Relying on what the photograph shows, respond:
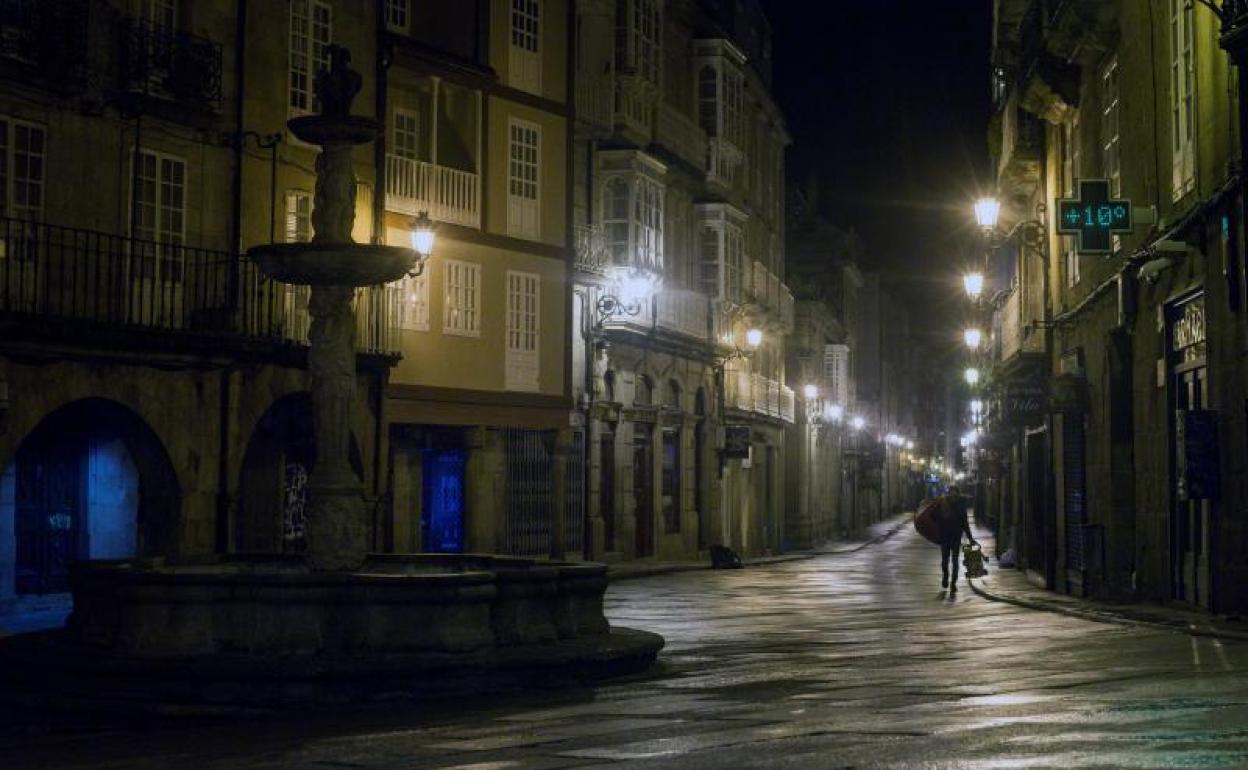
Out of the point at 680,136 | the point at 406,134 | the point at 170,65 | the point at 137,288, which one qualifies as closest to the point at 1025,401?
the point at 406,134

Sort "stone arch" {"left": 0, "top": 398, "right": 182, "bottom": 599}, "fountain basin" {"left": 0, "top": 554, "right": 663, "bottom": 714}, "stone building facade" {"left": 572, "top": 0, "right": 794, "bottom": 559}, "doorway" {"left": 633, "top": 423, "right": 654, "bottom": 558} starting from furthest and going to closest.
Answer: "doorway" {"left": 633, "top": 423, "right": 654, "bottom": 558}
"stone building facade" {"left": 572, "top": 0, "right": 794, "bottom": 559}
"stone arch" {"left": 0, "top": 398, "right": 182, "bottom": 599}
"fountain basin" {"left": 0, "top": 554, "right": 663, "bottom": 714}

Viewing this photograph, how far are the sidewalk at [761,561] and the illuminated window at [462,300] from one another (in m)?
5.36

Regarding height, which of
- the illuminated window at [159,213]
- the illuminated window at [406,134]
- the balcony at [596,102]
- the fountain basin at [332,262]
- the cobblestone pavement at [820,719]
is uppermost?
the balcony at [596,102]

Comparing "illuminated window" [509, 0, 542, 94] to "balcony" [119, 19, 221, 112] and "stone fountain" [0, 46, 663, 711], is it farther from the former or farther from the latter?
"stone fountain" [0, 46, 663, 711]

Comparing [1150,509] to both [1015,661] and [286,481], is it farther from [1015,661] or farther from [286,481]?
[286,481]

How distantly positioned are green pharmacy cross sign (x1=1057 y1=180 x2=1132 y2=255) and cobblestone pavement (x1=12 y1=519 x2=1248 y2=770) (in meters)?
5.95

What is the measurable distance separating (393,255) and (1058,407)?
14754 mm

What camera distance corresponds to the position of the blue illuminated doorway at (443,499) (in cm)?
3319

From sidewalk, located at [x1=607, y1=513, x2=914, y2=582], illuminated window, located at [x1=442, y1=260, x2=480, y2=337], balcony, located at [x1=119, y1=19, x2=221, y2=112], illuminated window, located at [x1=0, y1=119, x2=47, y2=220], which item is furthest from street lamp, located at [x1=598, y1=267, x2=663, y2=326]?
illuminated window, located at [x1=0, y1=119, x2=47, y2=220]

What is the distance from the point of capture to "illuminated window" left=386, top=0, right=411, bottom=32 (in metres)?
32.8

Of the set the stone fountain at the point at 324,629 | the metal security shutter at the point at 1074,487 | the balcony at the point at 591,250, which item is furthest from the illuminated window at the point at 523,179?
the stone fountain at the point at 324,629

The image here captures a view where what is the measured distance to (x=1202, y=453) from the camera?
63.8 feet

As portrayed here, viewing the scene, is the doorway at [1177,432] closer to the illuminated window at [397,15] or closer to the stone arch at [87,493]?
the stone arch at [87,493]

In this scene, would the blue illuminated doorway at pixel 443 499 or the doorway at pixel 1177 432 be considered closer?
the doorway at pixel 1177 432
